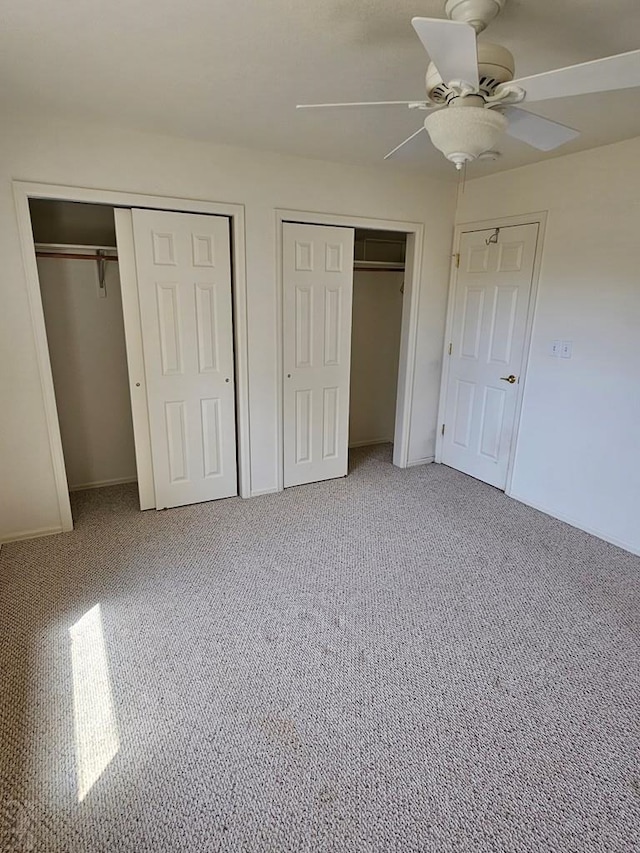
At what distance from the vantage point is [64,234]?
3.42m

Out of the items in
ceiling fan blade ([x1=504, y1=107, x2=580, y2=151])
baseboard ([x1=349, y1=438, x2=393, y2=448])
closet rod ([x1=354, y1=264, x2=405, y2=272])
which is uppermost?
ceiling fan blade ([x1=504, y1=107, x2=580, y2=151])

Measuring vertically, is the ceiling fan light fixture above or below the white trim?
above

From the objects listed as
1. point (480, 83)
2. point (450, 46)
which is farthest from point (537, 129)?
point (450, 46)

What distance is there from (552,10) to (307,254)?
206 centimetres

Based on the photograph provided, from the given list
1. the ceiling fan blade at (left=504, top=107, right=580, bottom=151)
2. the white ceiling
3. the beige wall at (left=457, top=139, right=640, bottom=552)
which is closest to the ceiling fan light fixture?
the ceiling fan blade at (left=504, top=107, right=580, bottom=151)

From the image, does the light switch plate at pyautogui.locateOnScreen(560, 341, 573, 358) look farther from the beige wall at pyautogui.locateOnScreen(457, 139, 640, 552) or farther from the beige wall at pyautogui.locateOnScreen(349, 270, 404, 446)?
the beige wall at pyautogui.locateOnScreen(349, 270, 404, 446)

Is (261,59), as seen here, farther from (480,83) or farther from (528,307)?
(528,307)

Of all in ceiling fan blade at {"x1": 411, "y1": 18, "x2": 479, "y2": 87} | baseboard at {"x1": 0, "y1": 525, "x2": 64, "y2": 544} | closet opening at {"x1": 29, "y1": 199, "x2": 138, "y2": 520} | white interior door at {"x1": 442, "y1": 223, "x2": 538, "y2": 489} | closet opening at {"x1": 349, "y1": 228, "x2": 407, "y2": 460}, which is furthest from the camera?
closet opening at {"x1": 349, "y1": 228, "x2": 407, "y2": 460}

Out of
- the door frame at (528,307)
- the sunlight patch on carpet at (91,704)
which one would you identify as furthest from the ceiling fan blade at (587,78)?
the sunlight patch on carpet at (91,704)

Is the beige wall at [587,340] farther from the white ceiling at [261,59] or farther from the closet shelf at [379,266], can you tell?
the closet shelf at [379,266]

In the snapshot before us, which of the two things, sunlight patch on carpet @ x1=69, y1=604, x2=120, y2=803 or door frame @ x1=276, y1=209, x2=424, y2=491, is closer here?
sunlight patch on carpet @ x1=69, y1=604, x2=120, y2=803

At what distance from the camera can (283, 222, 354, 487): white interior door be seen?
337cm

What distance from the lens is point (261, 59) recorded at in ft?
5.98

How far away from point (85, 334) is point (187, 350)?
906 millimetres
